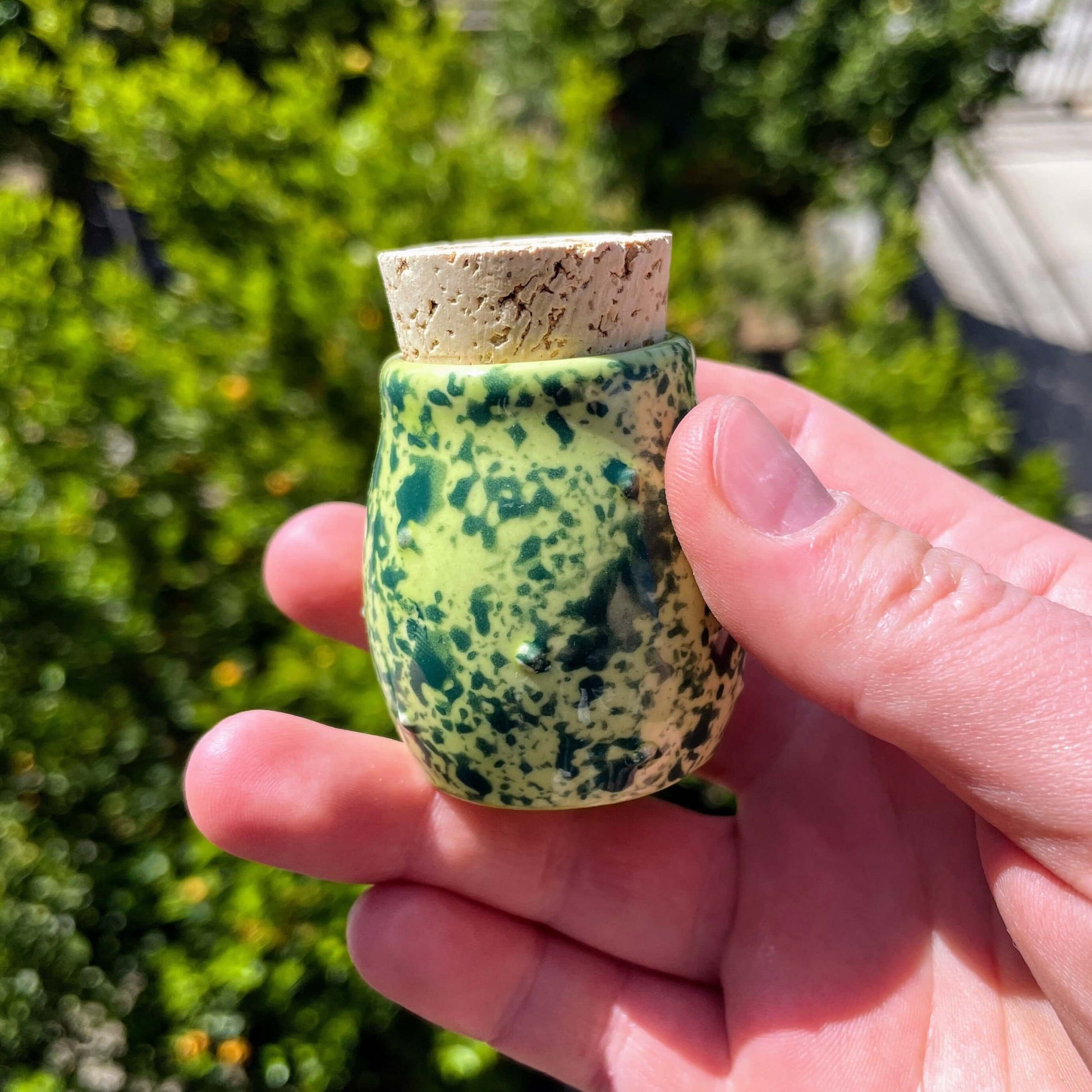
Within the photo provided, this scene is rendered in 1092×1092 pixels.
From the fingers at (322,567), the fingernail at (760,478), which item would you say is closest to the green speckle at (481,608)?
the fingernail at (760,478)

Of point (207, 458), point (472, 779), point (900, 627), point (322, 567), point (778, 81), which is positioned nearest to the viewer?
point (900, 627)

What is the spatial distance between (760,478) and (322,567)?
3.08 ft

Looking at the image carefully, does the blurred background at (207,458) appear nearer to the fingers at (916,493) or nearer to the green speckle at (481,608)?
the fingers at (916,493)

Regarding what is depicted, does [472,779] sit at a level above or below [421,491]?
below

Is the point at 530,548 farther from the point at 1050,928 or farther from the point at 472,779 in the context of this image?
the point at 1050,928

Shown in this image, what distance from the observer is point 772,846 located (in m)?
1.67

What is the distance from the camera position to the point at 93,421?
2264 millimetres

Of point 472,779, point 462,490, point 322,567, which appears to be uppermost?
point 462,490

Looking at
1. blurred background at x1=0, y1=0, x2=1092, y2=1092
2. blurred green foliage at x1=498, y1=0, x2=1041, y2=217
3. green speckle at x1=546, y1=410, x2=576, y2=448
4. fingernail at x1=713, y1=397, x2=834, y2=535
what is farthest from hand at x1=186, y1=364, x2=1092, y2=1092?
blurred green foliage at x1=498, y1=0, x2=1041, y2=217

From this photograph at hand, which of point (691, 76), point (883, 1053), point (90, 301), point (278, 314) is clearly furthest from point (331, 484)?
point (691, 76)

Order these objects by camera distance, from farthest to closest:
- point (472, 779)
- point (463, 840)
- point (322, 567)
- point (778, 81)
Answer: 1. point (778, 81)
2. point (322, 567)
3. point (463, 840)
4. point (472, 779)

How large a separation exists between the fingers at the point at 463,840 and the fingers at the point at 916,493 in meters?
0.70

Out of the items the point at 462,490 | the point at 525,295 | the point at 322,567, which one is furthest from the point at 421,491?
the point at 322,567

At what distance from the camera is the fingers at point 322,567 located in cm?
176
